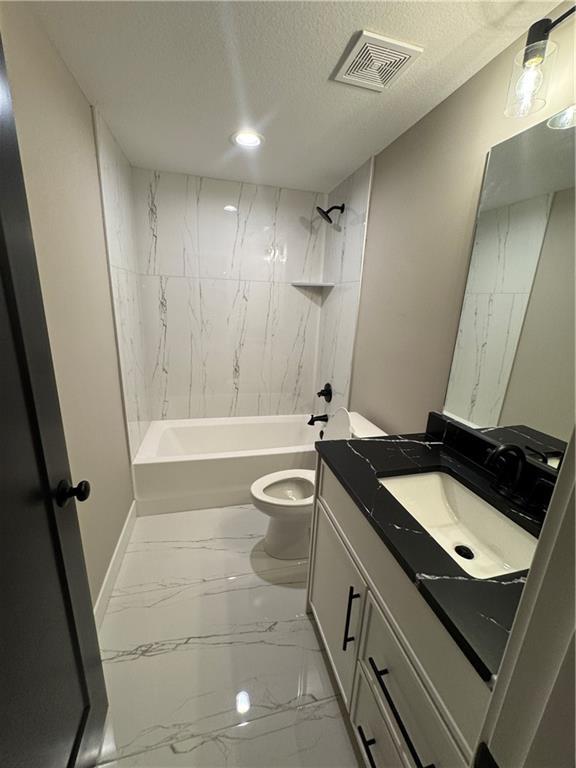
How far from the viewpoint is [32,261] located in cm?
77

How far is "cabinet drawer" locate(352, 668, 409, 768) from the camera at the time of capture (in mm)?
865

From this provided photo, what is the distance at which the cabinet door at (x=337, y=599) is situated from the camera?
3.40 feet

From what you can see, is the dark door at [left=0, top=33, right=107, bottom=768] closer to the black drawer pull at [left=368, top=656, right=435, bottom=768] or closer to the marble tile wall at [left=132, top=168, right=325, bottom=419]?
the black drawer pull at [left=368, top=656, right=435, bottom=768]

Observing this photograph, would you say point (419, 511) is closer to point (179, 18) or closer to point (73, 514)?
point (73, 514)

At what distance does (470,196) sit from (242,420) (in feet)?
7.86

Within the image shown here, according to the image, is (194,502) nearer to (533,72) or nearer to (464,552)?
(464,552)

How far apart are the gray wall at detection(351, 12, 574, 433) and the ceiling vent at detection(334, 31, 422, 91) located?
32 centimetres

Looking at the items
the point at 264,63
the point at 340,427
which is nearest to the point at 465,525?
the point at 340,427

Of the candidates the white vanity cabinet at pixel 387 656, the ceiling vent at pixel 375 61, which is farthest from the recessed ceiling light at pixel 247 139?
the white vanity cabinet at pixel 387 656

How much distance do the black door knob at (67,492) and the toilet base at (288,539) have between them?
1241 mm

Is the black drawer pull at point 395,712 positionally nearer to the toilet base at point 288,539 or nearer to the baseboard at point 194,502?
the toilet base at point 288,539

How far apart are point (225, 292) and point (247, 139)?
1.16 metres

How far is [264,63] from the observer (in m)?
1.28

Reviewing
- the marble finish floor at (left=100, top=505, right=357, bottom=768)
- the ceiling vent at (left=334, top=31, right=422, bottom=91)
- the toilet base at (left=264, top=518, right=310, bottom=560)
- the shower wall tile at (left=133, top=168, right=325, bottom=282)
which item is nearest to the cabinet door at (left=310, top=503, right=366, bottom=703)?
the marble finish floor at (left=100, top=505, right=357, bottom=768)
